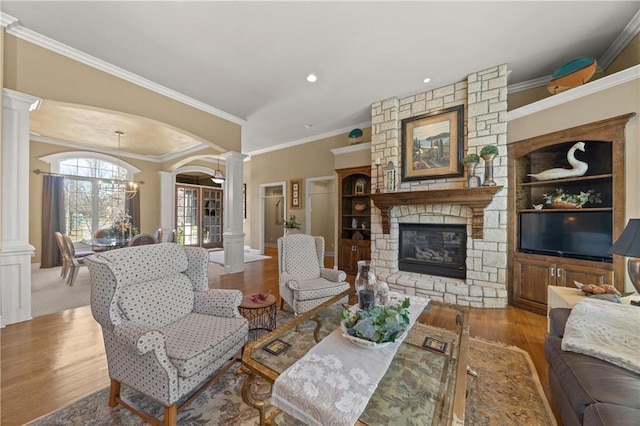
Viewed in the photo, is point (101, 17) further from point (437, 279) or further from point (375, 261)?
point (437, 279)

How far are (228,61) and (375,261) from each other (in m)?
3.83

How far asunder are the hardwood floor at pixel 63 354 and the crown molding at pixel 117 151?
15.2ft

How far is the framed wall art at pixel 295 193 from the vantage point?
21.9 feet

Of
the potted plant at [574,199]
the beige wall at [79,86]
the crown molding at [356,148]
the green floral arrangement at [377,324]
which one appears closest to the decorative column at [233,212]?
the beige wall at [79,86]

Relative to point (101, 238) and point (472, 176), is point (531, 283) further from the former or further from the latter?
point (101, 238)

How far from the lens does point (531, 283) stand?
3062 mm

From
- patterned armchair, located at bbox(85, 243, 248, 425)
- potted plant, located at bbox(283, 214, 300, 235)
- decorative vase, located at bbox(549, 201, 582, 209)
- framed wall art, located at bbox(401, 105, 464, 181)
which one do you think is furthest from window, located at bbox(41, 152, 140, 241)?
decorative vase, located at bbox(549, 201, 582, 209)

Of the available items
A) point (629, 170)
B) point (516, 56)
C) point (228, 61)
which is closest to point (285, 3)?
point (228, 61)

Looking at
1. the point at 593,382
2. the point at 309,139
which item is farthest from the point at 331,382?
the point at 309,139

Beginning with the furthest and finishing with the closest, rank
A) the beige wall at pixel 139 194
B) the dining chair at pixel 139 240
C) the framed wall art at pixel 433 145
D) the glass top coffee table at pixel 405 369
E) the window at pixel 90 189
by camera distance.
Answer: the window at pixel 90 189 < the beige wall at pixel 139 194 < the dining chair at pixel 139 240 < the framed wall art at pixel 433 145 < the glass top coffee table at pixel 405 369

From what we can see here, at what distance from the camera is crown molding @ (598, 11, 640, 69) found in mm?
2458

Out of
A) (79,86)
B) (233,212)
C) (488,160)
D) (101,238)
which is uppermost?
(79,86)

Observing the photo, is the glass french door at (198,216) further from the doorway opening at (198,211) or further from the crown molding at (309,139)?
the crown molding at (309,139)

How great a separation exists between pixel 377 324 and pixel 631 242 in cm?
186
